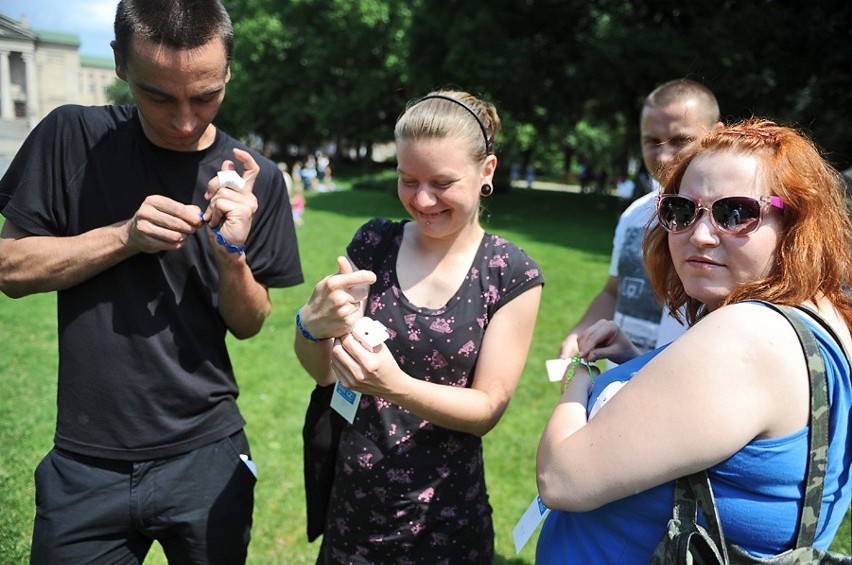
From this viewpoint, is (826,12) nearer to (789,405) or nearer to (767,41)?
(767,41)

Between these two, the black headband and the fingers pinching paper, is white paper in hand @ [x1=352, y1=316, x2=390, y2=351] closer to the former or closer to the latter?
the fingers pinching paper

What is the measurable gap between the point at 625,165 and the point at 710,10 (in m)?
15.1

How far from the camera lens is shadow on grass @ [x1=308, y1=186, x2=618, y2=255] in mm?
17891

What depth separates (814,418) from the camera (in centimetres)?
127

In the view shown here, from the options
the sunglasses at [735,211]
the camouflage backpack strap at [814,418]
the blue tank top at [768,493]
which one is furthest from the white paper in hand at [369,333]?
the camouflage backpack strap at [814,418]

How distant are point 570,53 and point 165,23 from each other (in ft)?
78.7

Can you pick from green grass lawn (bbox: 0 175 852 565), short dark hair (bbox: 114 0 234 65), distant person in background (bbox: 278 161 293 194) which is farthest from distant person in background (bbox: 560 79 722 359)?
short dark hair (bbox: 114 0 234 65)

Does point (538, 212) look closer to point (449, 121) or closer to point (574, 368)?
point (449, 121)

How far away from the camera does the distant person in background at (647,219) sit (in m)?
3.15

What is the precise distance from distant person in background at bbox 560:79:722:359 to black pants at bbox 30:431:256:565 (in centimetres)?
176

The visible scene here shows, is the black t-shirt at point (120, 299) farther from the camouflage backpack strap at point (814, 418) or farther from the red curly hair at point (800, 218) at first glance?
the camouflage backpack strap at point (814, 418)

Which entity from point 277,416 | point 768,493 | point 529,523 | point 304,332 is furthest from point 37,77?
point 277,416

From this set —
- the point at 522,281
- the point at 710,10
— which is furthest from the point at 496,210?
the point at 522,281

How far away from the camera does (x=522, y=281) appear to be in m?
2.19
